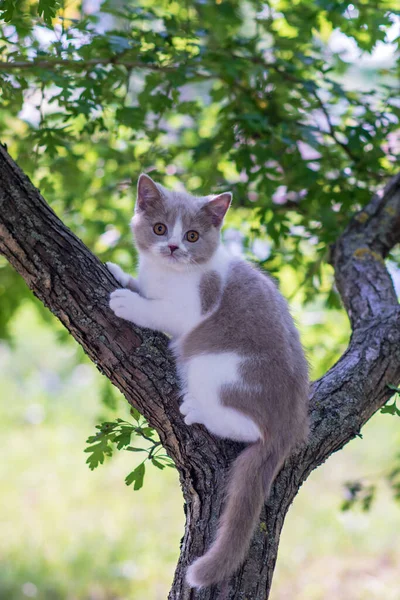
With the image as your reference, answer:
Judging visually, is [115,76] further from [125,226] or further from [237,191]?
[125,226]

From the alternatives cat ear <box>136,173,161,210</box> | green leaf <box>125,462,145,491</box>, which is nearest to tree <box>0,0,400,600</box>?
green leaf <box>125,462,145,491</box>

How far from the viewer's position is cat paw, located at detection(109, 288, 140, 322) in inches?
85.0

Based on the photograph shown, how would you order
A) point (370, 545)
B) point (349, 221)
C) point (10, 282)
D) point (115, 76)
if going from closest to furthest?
point (115, 76) → point (349, 221) → point (10, 282) → point (370, 545)

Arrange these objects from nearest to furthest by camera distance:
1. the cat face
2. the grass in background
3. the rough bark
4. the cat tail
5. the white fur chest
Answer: the cat tail → the rough bark → the white fur chest → the cat face → the grass in background

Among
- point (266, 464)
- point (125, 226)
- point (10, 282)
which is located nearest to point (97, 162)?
point (125, 226)

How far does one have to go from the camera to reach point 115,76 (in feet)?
9.40

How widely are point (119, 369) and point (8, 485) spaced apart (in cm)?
447

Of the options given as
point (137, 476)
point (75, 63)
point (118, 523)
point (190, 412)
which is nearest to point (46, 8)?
point (75, 63)

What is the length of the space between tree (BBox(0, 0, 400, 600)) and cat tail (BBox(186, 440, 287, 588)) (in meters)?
0.07

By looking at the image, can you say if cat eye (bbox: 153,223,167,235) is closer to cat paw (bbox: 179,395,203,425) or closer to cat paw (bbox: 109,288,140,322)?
cat paw (bbox: 109,288,140,322)

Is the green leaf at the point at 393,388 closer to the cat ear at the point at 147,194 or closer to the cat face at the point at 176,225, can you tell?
the cat face at the point at 176,225

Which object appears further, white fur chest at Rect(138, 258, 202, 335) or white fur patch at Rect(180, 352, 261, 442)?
white fur chest at Rect(138, 258, 202, 335)

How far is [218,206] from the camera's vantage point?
8.96ft

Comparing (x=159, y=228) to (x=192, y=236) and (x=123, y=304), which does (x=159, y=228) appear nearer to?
(x=192, y=236)
